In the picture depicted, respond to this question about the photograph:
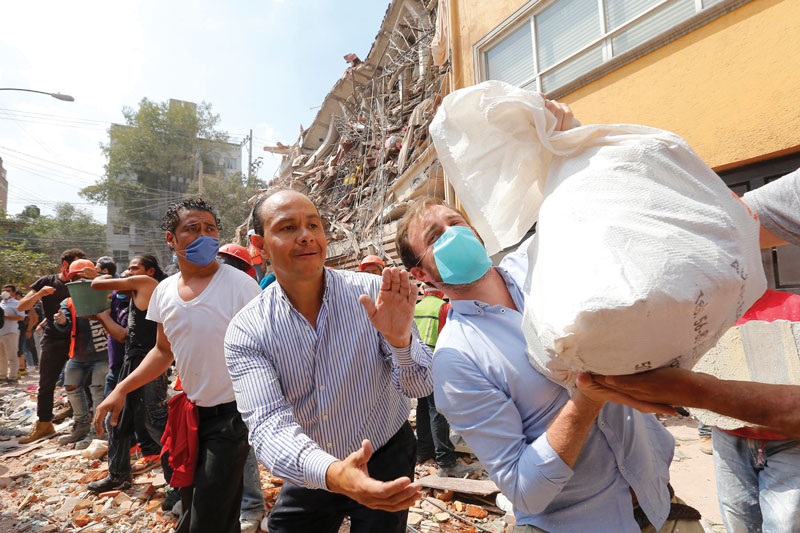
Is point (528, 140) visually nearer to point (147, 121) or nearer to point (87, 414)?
point (87, 414)

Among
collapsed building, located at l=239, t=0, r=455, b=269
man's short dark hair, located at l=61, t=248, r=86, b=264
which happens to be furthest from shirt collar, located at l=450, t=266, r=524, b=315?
man's short dark hair, located at l=61, t=248, r=86, b=264

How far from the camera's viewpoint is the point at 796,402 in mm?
892

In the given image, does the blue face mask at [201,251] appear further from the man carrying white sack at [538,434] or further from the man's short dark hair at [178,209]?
the man carrying white sack at [538,434]

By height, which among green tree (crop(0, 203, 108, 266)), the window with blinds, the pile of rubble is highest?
green tree (crop(0, 203, 108, 266))

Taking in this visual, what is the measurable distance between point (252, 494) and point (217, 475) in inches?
56.3

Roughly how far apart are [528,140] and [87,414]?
22.1 ft

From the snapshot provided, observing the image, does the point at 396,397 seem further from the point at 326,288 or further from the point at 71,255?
the point at 71,255

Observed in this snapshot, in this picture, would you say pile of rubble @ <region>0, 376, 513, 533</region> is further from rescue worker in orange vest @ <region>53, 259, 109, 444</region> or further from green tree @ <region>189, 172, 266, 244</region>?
green tree @ <region>189, 172, 266, 244</region>

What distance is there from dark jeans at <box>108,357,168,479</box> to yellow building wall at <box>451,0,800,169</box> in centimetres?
614

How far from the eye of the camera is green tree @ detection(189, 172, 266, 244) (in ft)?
83.8

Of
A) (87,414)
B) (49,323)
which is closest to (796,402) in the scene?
(87,414)

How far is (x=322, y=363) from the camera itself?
1.71 m

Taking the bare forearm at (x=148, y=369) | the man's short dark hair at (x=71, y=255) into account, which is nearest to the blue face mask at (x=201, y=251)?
the bare forearm at (x=148, y=369)

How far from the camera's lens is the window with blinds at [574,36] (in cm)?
466
